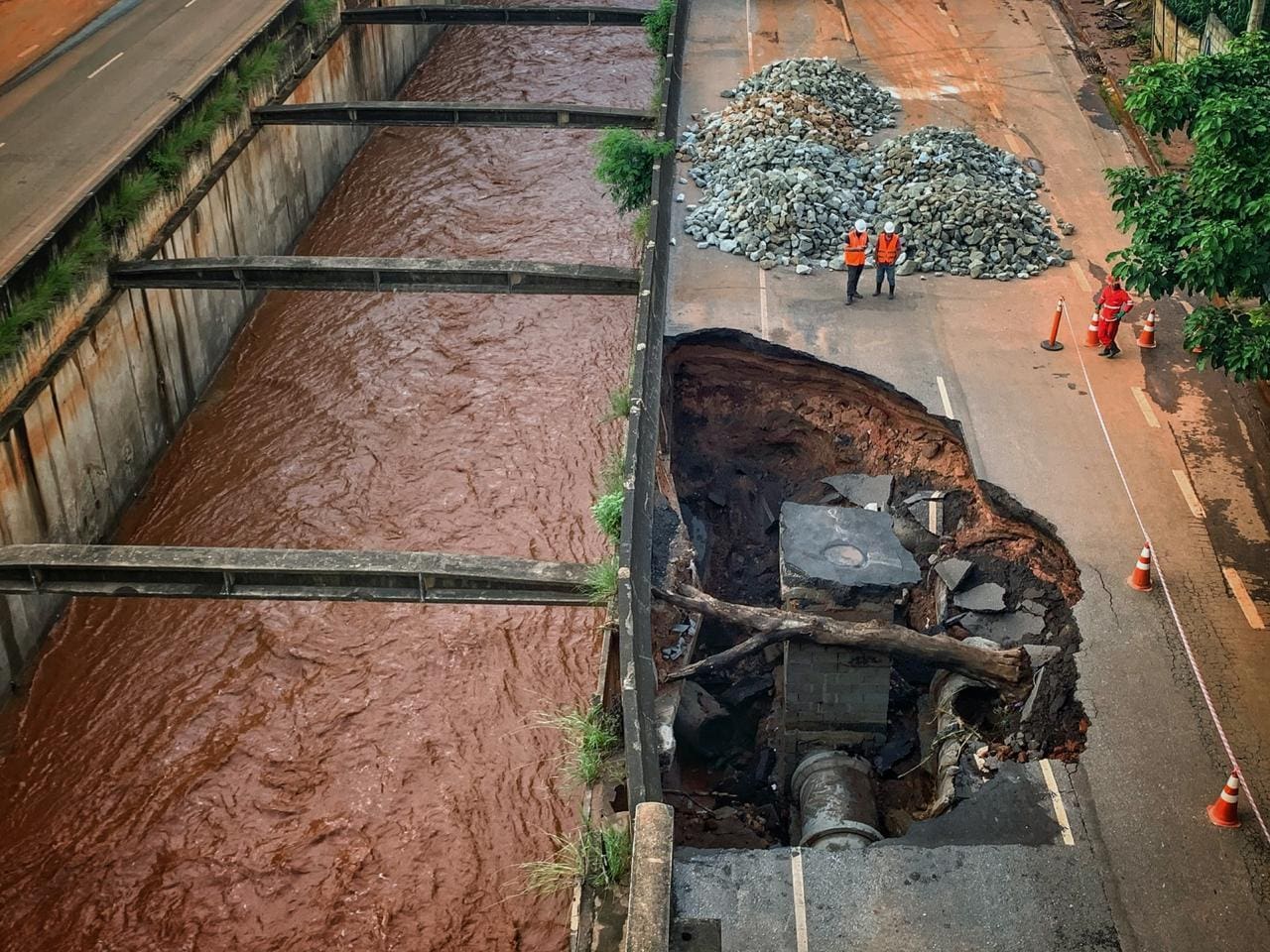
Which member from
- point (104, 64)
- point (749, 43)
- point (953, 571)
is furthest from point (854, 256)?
point (104, 64)

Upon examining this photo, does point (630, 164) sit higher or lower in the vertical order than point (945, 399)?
higher

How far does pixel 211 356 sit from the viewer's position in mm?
23891

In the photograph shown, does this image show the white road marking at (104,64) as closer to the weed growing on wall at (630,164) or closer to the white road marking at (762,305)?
the weed growing on wall at (630,164)

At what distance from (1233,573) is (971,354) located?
18.6 feet

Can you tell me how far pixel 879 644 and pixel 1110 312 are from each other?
8050mm

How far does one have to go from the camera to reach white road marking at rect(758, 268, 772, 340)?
20.7 metres

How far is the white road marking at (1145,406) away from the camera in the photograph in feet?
60.7

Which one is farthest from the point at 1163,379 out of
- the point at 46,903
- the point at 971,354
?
the point at 46,903

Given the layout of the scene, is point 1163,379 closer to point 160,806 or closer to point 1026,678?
point 1026,678

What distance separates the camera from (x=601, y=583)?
43.5 ft

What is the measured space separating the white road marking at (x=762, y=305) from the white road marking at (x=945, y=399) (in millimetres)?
2693

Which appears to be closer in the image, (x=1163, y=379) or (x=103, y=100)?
(x=1163, y=379)

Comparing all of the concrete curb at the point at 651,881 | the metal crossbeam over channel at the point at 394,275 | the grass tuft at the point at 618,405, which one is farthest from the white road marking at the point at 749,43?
the concrete curb at the point at 651,881

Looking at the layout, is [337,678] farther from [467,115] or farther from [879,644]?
[467,115]
